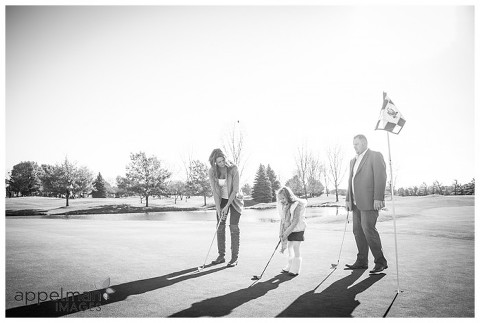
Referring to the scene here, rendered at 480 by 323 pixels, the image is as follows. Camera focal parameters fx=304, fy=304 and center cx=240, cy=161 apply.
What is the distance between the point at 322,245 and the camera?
23.0 ft

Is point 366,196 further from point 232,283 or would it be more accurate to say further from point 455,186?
point 455,186

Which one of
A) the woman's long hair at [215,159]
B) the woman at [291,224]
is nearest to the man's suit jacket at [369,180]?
the woman at [291,224]

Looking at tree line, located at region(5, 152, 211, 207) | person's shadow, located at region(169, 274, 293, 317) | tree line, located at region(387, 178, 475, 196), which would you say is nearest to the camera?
person's shadow, located at region(169, 274, 293, 317)

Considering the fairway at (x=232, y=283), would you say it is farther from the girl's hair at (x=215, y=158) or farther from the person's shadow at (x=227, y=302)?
the girl's hair at (x=215, y=158)

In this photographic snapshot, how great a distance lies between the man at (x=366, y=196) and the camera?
16.7 ft

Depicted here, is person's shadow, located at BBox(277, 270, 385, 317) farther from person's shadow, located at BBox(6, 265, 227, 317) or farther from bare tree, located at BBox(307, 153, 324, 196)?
bare tree, located at BBox(307, 153, 324, 196)

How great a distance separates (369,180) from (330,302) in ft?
8.79

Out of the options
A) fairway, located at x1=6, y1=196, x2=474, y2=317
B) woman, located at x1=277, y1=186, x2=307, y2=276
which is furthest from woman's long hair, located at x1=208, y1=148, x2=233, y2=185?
fairway, located at x1=6, y1=196, x2=474, y2=317

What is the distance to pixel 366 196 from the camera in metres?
5.29

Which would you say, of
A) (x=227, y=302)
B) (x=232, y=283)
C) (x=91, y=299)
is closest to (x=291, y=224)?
(x=232, y=283)

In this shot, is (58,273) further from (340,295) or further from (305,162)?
(305,162)

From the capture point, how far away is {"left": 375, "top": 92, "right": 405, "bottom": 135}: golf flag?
16.6ft

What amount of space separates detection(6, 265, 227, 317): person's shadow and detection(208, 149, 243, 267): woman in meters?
1.51
